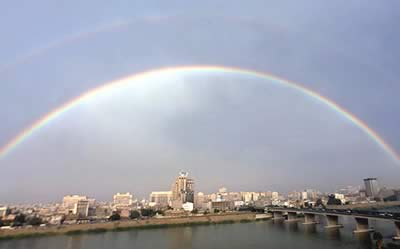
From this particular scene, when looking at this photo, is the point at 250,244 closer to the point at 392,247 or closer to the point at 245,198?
the point at 392,247

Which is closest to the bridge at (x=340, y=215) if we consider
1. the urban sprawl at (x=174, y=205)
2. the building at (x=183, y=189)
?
the urban sprawl at (x=174, y=205)

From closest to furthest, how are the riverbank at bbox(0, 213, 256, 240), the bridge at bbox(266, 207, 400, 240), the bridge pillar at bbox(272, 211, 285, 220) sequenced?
1. the bridge at bbox(266, 207, 400, 240)
2. the riverbank at bbox(0, 213, 256, 240)
3. the bridge pillar at bbox(272, 211, 285, 220)

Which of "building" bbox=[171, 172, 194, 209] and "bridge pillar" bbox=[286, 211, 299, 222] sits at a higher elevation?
"building" bbox=[171, 172, 194, 209]

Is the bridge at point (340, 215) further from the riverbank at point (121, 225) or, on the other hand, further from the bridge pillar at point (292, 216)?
the riverbank at point (121, 225)

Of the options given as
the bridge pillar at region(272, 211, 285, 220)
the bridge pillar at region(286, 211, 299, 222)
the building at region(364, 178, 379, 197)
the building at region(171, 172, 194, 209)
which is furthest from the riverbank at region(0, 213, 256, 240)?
the building at region(364, 178, 379, 197)

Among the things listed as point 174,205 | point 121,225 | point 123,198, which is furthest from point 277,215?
point 123,198

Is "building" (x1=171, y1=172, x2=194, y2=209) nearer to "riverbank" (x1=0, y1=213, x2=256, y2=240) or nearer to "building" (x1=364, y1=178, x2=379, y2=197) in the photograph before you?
"riverbank" (x1=0, y1=213, x2=256, y2=240)
